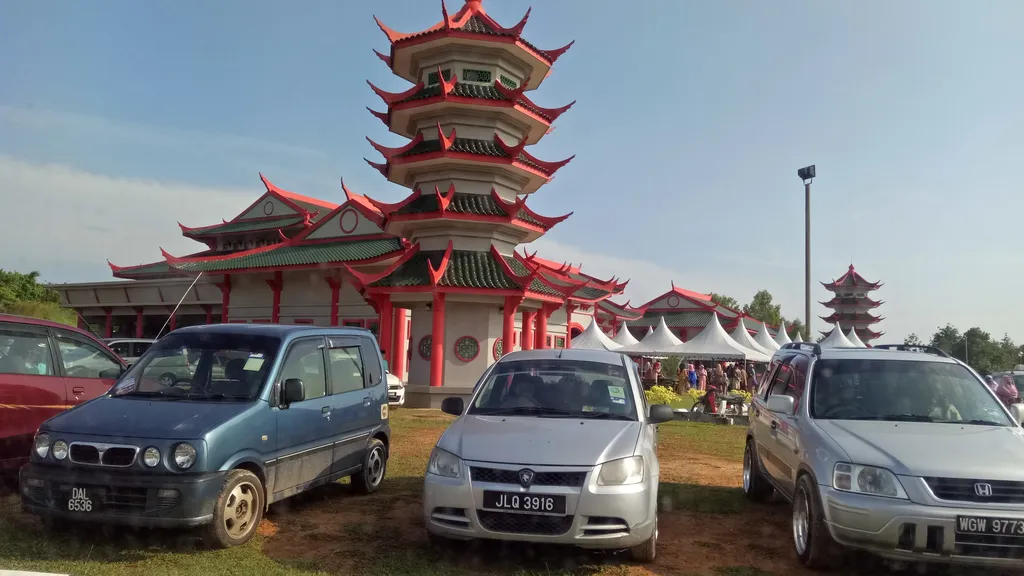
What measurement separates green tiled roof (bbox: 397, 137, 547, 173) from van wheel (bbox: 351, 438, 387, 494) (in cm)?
1238

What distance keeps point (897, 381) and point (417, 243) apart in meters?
15.6

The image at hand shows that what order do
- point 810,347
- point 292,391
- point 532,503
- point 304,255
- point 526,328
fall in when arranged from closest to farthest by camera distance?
point 532,503 < point 292,391 < point 810,347 < point 526,328 < point 304,255

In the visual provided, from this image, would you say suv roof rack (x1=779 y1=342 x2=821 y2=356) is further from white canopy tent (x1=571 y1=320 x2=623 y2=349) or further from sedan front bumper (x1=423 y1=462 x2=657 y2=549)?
white canopy tent (x1=571 y1=320 x2=623 y2=349)

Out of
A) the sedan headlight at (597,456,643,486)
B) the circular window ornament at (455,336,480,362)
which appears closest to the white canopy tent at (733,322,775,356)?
the circular window ornament at (455,336,480,362)

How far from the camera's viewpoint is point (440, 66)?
66.3 ft

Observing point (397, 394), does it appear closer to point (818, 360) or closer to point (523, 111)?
point (523, 111)

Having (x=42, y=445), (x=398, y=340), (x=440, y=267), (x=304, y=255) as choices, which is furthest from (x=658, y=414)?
(x=304, y=255)

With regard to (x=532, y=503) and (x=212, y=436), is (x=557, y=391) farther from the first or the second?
(x=212, y=436)

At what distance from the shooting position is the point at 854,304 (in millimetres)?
67625

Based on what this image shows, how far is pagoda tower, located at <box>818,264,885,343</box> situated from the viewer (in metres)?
67.4

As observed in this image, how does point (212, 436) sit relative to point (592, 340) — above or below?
below

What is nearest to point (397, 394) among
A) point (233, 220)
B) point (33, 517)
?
point (33, 517)

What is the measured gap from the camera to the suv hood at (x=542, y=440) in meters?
4.86

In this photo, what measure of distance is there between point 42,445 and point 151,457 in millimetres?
997
